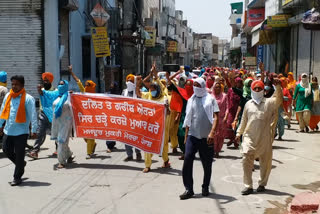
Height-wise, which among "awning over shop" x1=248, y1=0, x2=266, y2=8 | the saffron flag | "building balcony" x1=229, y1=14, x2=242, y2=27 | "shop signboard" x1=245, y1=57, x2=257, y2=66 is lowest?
the saffron flag

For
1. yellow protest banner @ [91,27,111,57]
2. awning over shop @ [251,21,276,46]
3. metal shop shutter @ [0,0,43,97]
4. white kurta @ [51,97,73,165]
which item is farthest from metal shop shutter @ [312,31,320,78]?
white kurta @ [51,97,73,165]

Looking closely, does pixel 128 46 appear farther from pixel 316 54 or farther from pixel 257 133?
pixel 257 133

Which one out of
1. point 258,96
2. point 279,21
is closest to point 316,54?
point 279,21

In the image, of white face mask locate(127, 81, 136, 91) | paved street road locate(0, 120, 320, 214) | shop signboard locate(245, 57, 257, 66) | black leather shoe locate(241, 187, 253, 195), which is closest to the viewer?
paved street road locate(0, 120, 320, 214)

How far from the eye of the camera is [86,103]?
893cm

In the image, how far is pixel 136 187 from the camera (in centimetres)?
708

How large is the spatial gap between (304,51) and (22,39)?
14752 mm

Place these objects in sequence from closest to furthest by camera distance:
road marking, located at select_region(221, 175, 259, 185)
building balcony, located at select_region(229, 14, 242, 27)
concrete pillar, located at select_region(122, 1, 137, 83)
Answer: road marking, located at select_region(221, 175, 259, 185) < concrete pillar, located at select_region(122, 1, 137, 83) < building balcony, located at select_region(229, 14, 242, 27)

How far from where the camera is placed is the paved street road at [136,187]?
6020 mm

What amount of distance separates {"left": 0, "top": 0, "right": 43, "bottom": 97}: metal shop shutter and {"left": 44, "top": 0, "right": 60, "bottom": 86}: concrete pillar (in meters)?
0.18

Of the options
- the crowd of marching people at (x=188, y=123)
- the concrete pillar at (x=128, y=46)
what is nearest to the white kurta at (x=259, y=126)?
the crowd of marching people at (x=188, y=123)

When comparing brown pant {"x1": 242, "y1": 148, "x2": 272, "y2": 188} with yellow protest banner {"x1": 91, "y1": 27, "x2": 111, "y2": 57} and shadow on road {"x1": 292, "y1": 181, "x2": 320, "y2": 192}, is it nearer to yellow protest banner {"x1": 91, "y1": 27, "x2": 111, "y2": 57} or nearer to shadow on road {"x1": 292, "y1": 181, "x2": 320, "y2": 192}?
shadow on road {"x1": 292, "y1": 181, "x2": 320, "y2": 192}

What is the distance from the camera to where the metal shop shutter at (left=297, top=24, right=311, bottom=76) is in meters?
23.0

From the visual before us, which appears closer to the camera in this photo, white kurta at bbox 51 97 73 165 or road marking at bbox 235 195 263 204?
road marking at bbox 235 195 263 204
